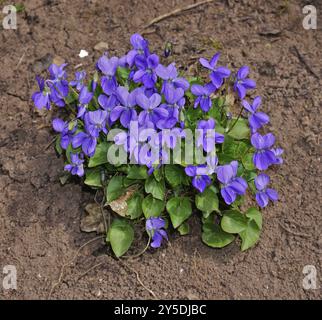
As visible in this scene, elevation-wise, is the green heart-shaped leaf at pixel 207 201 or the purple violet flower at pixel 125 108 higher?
the purple violet flower at pixel 125 108

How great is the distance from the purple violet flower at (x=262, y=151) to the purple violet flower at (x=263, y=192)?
0.25 ft

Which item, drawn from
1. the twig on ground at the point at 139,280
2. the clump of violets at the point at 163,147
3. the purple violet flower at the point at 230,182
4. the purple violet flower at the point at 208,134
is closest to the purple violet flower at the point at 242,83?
the clump of violets at the point at 163,147

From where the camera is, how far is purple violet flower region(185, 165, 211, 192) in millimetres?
3574

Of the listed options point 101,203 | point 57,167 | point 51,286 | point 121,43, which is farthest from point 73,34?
point 51,286

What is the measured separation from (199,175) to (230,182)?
17 centimetres

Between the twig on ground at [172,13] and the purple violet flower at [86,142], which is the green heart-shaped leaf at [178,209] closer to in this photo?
the purple violet flower at [86,142]

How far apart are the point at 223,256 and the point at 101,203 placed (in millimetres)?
784

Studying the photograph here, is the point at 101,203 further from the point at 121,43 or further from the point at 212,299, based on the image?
the point at 121,43

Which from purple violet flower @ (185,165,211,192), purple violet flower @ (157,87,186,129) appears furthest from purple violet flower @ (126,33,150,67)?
purple violet flower @ (185,165,211,192)

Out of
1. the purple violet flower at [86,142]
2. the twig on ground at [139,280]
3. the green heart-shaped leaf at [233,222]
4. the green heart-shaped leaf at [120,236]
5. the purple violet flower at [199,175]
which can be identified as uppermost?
the purple violet flower at [86,142]

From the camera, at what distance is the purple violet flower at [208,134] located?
3594 mm

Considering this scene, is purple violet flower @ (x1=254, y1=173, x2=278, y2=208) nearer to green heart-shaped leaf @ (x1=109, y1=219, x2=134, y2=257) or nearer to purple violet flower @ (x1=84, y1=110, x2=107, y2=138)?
green heart-shaped leaf @ (x1=109, y1=219, x2=134, y2=257)

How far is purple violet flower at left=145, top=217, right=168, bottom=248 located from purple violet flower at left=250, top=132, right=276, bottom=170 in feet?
2.04

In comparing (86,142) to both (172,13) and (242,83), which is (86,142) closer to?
(242,83)
